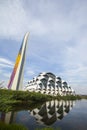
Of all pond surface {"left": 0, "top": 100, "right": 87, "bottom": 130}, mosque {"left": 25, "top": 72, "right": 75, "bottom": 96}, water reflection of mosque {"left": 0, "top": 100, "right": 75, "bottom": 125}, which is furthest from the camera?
mosque {"left": 25, "top": 72, "right": 75, "bottom": 96}

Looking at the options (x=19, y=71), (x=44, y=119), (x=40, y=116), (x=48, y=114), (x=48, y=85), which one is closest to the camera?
(x=44, y=119)

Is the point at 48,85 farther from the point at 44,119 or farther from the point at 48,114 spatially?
the point at 44,119

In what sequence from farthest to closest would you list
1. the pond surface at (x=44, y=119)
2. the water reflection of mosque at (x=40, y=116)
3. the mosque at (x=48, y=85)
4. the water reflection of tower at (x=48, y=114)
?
1. the mosque at (x=48, y=85)
2. the water reflection of tower at (x=48, y=114)
3. the water reflection of mosque at (x=40, y=116)
4. the pond surface at (x=44, y=119)

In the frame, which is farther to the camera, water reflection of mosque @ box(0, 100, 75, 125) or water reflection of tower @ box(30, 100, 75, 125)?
water reflection of tower @ box(30, 100, 75, 125)

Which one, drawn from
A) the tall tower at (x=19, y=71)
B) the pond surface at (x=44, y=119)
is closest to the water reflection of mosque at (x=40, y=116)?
the pond surface at (x=44, y=119)

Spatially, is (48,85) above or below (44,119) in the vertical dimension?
above

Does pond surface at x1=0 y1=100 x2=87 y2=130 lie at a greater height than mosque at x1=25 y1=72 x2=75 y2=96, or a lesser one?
lesser

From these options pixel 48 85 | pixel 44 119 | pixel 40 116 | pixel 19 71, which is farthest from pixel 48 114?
pixel 48 85

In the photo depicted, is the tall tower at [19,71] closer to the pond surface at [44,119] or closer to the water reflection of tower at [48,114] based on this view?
the water reflection of tower at [48,114]

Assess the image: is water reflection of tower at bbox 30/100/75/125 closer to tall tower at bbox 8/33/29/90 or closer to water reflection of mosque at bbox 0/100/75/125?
water reflection of mosque at bbox 0/100/75/125

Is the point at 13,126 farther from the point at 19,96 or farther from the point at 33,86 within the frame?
the point at 33,86

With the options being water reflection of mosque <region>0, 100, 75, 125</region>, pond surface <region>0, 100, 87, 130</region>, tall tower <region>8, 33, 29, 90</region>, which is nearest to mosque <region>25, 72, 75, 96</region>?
tall tower <region>8, 33, 29, 90</region>

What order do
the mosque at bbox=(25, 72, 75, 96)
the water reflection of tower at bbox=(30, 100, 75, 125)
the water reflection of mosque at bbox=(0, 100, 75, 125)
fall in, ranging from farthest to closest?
the mosque at bbox=(25, 72, 75, 96), the water reflection of tower at bbox=(30, 100, 75, 125), the water reflection of mosque at bbox=(0, 100, 75, 125)

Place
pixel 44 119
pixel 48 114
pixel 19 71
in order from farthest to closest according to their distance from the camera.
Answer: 1. pixel 19 71
2. pixel 48 114
3. pixel 44 119
